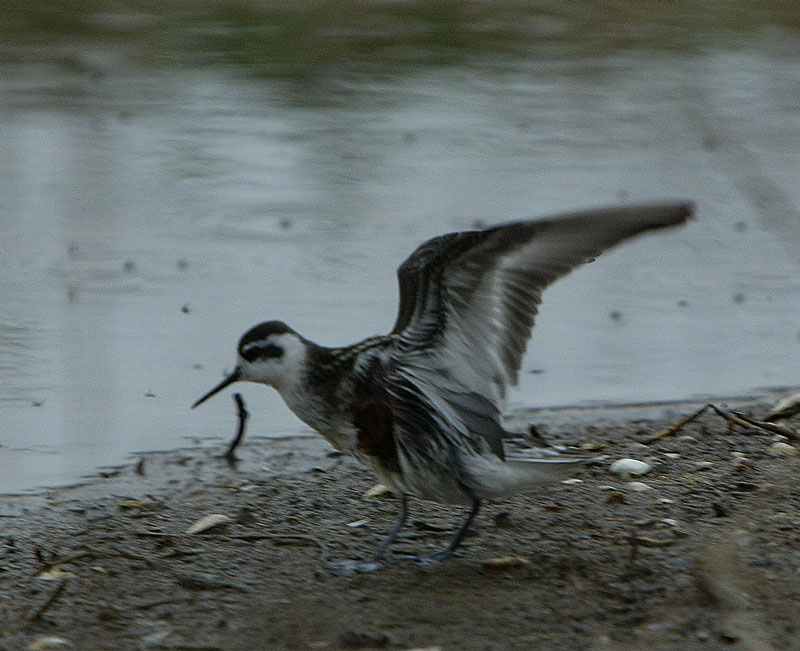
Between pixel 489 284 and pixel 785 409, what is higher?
pixel 489 284

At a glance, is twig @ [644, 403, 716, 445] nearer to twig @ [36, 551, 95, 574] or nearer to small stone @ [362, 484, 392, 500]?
small stone @ [362, 484, 392, 500]

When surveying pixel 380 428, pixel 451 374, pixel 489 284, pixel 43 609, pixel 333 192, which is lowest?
pixel 43 609

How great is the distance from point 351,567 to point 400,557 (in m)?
0.22

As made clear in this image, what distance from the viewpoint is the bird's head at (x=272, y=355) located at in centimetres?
478

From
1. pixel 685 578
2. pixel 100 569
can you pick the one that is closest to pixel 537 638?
pixel 685 578

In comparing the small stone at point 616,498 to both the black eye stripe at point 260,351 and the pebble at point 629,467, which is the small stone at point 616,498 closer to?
the pebble at point 629,467

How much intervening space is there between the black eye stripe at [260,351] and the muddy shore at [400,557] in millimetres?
581

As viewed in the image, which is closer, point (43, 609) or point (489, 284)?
point (43, 609)

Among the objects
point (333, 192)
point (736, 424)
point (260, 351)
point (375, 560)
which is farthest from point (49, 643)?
point (333, 192)

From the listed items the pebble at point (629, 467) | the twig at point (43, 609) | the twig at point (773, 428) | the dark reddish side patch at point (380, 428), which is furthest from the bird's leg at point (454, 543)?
the twig at point (773, 428)

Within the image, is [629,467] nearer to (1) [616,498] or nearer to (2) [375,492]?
(1) [616,498]

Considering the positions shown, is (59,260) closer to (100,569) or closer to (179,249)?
(179,249)

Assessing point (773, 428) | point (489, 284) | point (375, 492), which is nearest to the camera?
point (489, 284)

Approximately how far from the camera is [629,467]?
18.0ft
